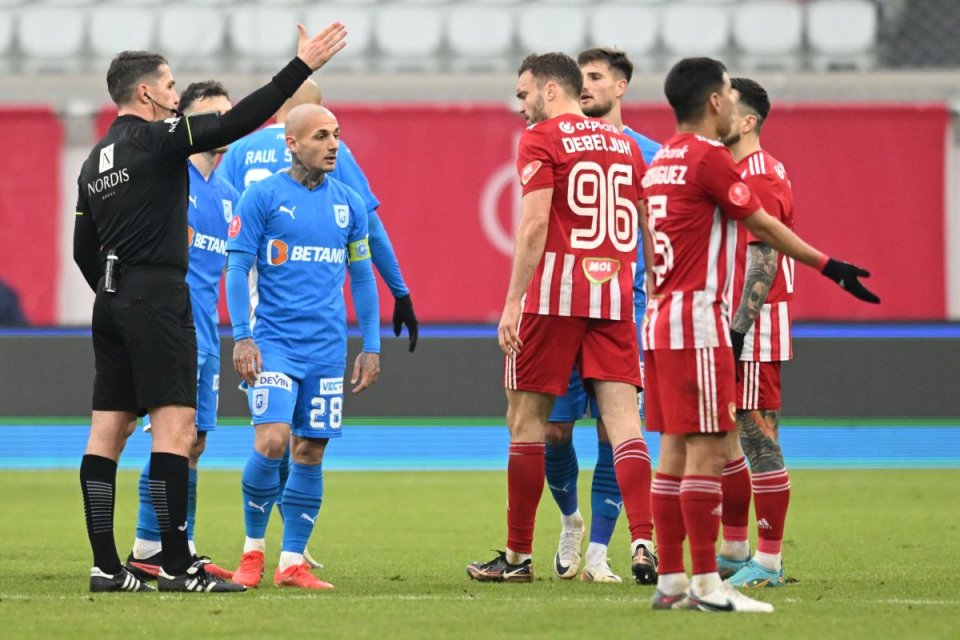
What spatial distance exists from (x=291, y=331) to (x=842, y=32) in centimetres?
1142

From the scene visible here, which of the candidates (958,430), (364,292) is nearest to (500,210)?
(958,430)

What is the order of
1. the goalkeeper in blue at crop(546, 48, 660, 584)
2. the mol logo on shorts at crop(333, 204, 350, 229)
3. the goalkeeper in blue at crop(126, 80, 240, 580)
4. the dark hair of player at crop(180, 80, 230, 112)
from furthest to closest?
1. the dark hair of player at crop(180, 80, 230, 112)
2. the goalkeeper in blue at crop(126, 80, 240, 580)
3. the goalkeeper in blue at crop(546, 48, 660, 584)
4. the mol logo on shorts at crop(333, 204, 350, 229)

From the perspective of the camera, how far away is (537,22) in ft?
53.7

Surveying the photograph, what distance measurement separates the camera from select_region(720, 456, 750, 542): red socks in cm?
593

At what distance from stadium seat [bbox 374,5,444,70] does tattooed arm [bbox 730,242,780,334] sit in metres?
10.6

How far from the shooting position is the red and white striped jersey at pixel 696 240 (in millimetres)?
4906

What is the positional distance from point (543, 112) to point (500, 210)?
319 inches

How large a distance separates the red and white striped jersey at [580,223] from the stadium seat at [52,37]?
38.0 feet

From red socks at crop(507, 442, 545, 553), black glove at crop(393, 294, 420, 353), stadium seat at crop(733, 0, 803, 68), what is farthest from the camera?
stadium seat at crop(733, 0, 803, 68)

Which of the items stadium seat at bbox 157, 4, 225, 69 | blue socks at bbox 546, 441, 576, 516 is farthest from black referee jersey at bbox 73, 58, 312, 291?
stadium seat at bbox 157, 4, 225, 69

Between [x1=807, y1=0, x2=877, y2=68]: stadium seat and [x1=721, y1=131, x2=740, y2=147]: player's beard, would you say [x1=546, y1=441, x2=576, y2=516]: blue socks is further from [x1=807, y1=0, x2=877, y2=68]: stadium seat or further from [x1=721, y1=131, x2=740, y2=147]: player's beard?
[x1=807, y1=0, x2=877, y2=68]: stadium seat

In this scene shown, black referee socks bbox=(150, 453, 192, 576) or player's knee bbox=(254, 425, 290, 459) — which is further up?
player's knee bbox=(254, 425, 290, 459)

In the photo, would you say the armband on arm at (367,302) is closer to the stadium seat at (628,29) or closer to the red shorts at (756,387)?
the red shorts at (756,387)

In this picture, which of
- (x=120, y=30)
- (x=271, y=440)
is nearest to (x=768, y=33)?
(x=120, y=30)
